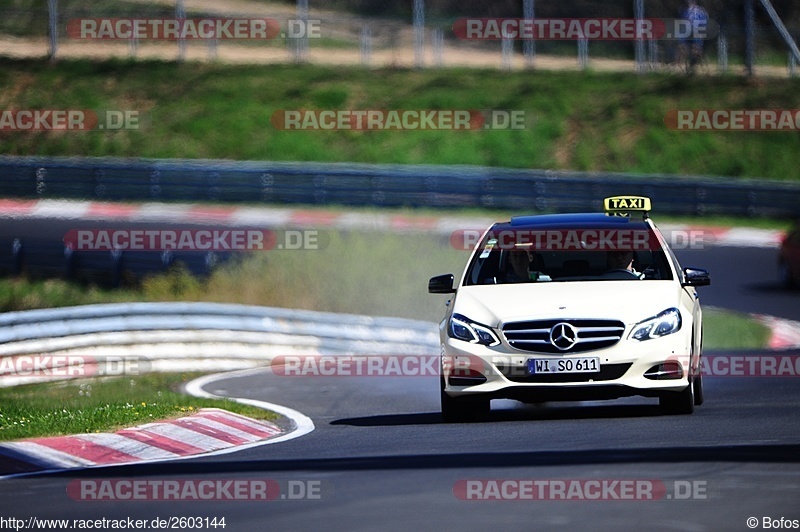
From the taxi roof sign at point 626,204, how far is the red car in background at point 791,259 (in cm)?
1244

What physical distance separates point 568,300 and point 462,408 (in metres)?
1.18

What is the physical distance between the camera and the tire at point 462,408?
11.8m

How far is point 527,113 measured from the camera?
41.1 metres

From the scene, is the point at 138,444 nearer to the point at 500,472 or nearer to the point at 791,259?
the point at 500,472

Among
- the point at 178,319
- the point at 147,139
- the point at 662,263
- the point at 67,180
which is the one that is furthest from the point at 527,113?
the point at 662,263

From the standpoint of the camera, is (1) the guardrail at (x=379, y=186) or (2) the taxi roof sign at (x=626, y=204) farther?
(1) the guardrail at (x=379, y=186)

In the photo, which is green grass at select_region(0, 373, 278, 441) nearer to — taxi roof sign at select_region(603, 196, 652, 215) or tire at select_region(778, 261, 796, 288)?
taxi roof sign at select_region(603, 196, 652, 215)

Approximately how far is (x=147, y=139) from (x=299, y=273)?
17531 mm
